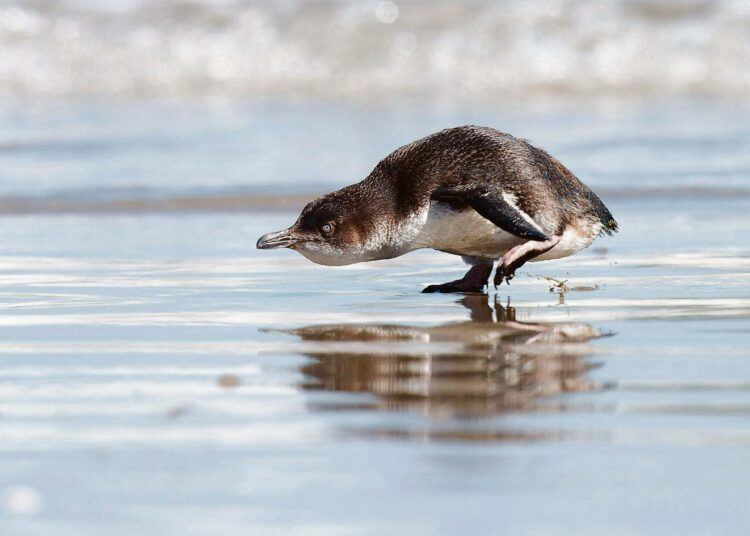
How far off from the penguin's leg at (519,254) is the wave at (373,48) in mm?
12446

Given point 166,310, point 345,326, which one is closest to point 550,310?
point 345,326

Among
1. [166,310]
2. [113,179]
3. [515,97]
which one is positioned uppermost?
[515,97]

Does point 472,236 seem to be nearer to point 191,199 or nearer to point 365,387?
point 365,387

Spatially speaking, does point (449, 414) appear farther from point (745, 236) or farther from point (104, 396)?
point (745, 236)

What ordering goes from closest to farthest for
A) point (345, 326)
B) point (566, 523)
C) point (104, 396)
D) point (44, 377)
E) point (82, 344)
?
1. point (566, 523)
2. point (104, 396)
3. point (44, 377)
4. point (82, 344)
5. point (345, 326)

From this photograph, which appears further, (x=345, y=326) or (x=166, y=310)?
(x=166, y=310)

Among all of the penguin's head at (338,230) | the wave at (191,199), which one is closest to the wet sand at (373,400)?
the penguin's head at (338,230)

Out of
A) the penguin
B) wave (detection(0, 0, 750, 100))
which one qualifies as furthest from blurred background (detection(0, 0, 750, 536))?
wave (detection(0, 0, 750, 100))

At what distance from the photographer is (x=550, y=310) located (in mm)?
5766

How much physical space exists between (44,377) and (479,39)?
15.6m

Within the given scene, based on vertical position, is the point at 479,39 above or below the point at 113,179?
above

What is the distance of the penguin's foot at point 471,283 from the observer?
20.7ft

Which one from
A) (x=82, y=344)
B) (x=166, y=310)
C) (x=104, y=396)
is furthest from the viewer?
(x=166, y=310)

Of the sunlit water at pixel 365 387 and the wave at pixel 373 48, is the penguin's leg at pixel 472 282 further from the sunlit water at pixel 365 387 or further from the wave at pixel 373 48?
the wave at pixel 373 48
